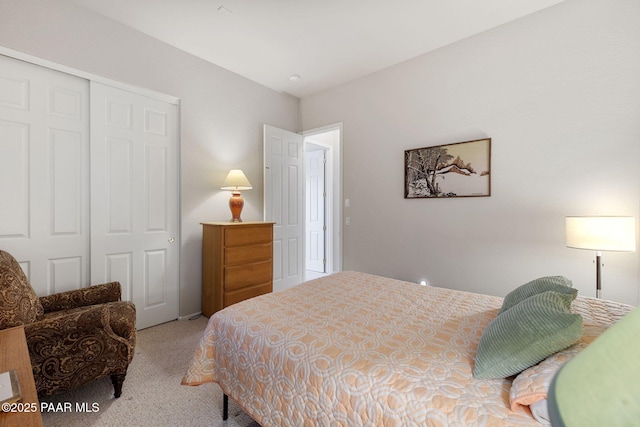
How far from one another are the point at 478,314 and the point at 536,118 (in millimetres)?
1888

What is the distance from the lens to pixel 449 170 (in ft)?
9.47

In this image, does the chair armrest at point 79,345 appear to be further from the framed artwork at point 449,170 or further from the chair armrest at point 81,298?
the framed artwork at point 449,170

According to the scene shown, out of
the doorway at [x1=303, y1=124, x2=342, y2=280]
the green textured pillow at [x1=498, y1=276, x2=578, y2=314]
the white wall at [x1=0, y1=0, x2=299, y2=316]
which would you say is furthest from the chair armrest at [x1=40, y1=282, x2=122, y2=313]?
the doorway at [x1=303, y1=124, x2=342, y2=280]

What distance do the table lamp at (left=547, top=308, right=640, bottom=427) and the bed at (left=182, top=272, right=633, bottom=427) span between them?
71 cm

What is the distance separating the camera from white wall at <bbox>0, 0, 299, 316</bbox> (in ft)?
7.25

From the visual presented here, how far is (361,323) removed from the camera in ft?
4.70

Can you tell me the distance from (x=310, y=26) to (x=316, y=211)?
3189 mm

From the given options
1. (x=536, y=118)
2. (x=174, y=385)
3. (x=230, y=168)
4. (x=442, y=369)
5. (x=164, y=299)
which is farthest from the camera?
(x=230, y=168)

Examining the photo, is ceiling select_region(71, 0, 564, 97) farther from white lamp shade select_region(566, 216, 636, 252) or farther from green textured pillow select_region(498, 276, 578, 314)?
green textured pillow select_region(498, 276, 578, 314)

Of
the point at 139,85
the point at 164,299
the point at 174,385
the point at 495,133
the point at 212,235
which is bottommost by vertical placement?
the point at 174,385

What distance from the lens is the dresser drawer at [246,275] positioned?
292 centimetres

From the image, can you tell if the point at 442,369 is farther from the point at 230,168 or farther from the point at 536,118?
the point at 230,168

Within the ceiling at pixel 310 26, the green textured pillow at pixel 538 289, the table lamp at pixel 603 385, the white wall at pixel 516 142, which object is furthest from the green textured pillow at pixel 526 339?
the ceiling at pixel 310 26

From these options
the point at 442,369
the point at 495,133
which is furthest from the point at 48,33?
the point at 495,133
